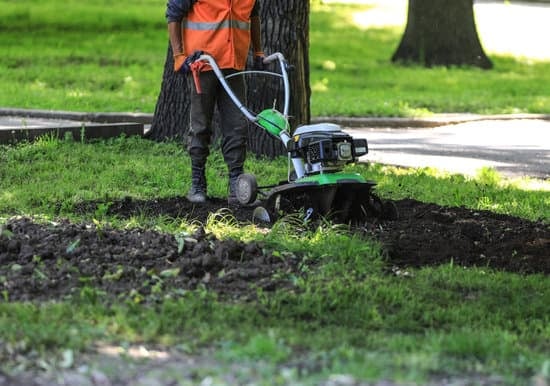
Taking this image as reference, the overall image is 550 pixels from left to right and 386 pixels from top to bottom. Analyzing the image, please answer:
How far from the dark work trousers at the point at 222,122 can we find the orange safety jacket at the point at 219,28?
25 centimetres

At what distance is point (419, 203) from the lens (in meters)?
9.15

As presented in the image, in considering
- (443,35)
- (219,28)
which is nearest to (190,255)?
(219,28)

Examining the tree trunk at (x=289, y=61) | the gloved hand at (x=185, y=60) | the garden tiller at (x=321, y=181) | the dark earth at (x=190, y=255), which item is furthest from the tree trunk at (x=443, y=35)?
the garden tiller at (x=321, y=181)

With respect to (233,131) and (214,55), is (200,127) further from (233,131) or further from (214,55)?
(214,55)

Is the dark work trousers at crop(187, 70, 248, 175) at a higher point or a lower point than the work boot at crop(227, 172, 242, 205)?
higher

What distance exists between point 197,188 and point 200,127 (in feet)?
1.47

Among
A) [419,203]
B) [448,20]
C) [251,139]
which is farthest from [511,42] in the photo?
[419,203]

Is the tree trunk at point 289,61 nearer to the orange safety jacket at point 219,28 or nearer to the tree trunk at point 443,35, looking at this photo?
the orange safety jacket at point 219,28

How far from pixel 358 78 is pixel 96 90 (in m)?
5.11

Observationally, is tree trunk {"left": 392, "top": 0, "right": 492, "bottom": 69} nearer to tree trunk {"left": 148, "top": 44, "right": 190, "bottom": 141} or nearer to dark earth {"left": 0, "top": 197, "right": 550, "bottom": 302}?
tree trunk {"left": 148, "top": 44, "right": 190, "bottom": 141}

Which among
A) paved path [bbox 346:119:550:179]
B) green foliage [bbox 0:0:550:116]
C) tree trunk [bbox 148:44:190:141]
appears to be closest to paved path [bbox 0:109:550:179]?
paved path [bbox 346:119:550:179]

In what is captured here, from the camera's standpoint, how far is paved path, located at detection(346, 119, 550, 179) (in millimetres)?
12414

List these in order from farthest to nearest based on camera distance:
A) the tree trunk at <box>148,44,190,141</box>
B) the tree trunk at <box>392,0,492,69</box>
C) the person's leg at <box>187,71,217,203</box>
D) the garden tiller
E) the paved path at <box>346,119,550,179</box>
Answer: the tree trunk at <box>392,0,492,69</box>
the paved path at <box>346,119,550,179</box>
the tree trunk at <box>148,44,190,141</box>
the person's leg at <box>187,71,217,203</box>
the garden tiller

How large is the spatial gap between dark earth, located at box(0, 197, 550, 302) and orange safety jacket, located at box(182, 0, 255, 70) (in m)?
1.13
